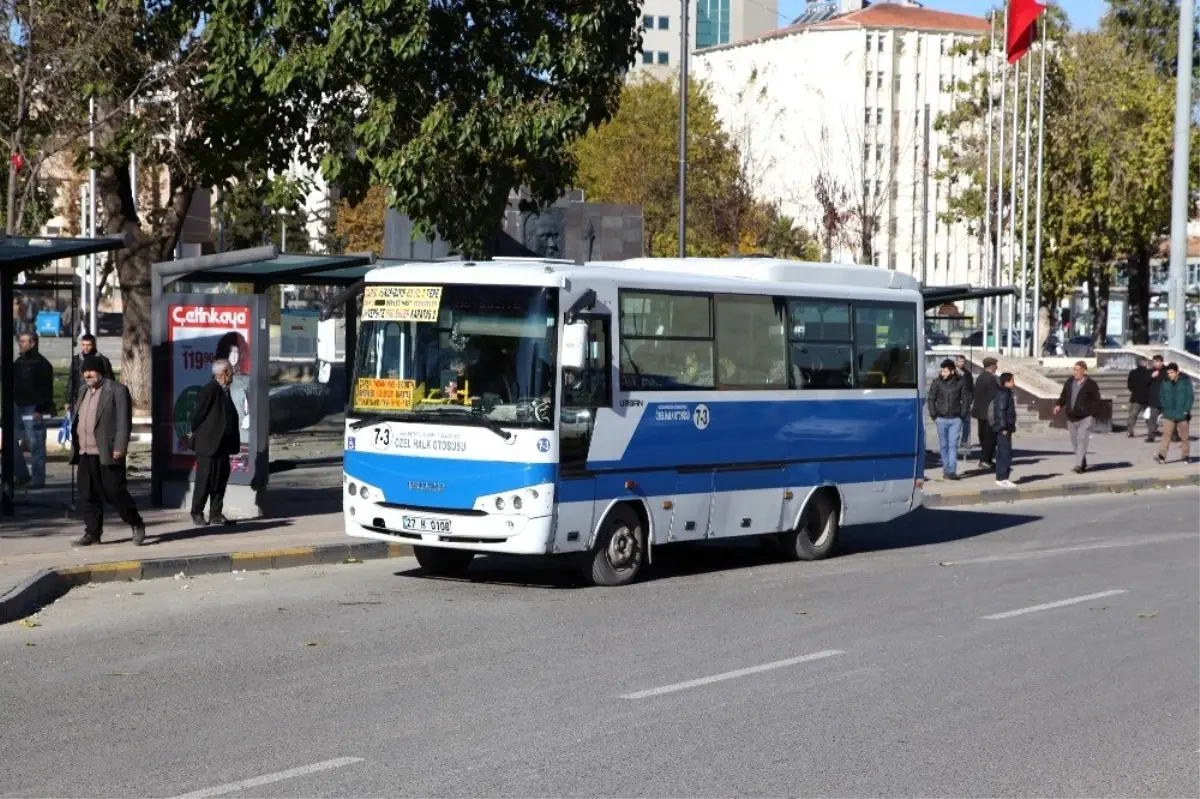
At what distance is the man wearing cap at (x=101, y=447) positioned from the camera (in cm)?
1612

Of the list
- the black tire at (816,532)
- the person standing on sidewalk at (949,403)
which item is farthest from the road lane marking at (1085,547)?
the person standing on sidewalk at (949,403)

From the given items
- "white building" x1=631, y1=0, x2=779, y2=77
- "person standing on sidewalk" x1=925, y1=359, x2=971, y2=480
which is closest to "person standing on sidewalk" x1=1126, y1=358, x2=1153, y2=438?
"person standing on sidewalk" x1=925, y1=359, x2=971, y2=480

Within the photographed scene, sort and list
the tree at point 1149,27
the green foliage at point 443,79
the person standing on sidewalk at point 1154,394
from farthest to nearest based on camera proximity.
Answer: the tree at point 1149,27
the person standing on sidewalk at point 1154,394
the green foliage at point 443,79

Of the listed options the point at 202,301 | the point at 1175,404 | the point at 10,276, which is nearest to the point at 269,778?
the point at 202,301

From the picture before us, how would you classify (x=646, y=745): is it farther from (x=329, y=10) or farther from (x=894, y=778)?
(x=329, y=10)

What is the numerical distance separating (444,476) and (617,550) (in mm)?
1740

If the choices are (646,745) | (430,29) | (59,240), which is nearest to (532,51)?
(430,29)

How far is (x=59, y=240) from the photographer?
17.4 metres

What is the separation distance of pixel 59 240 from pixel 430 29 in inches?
272

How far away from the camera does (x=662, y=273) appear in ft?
52.8

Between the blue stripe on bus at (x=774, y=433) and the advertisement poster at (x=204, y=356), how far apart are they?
5078 mm

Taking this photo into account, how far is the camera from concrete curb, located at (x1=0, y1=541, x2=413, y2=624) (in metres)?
13.2

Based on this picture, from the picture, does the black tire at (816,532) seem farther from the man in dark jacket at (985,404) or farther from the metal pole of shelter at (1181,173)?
the metal pole of shelter at (1181,173)

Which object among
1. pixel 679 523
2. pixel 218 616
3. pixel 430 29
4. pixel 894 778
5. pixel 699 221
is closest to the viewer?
pixel 894 778
